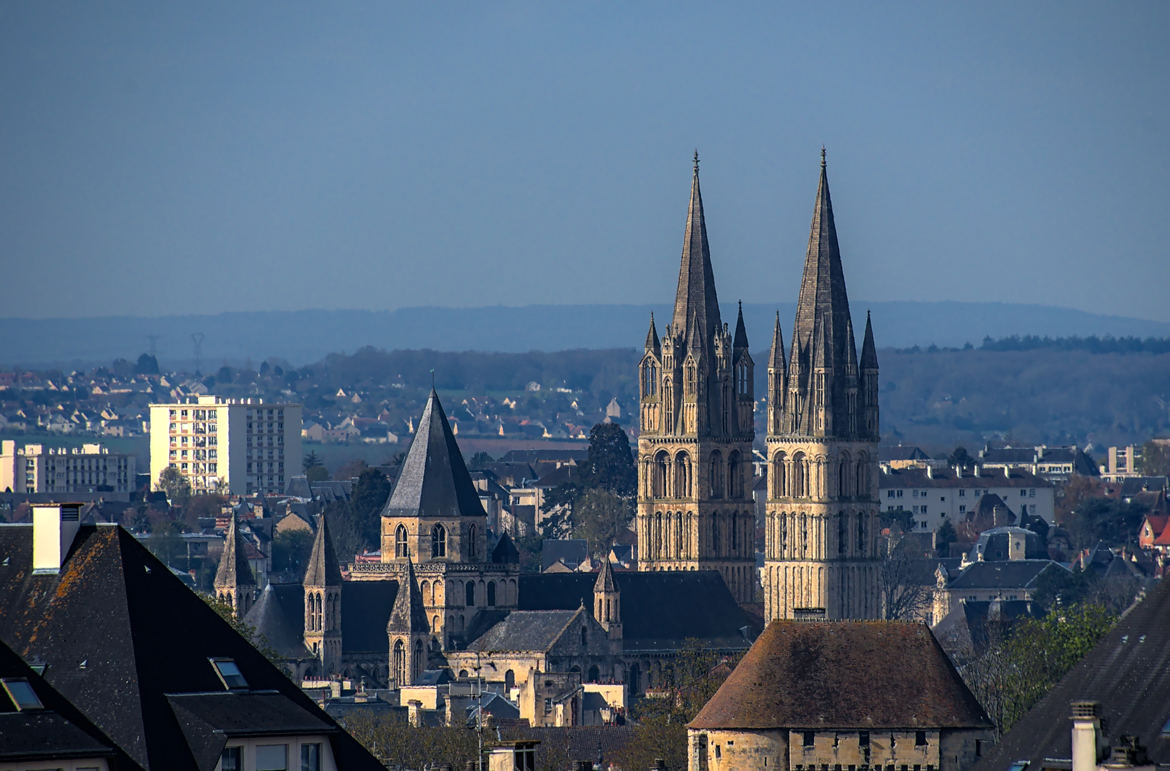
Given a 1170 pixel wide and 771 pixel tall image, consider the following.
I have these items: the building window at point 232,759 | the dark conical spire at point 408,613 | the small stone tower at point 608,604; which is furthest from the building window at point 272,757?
the small stone tower at point 608,604

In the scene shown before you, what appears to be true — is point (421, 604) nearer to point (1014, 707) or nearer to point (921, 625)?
point (1014, 707)

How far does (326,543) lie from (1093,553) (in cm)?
7249

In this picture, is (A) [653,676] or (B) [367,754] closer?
(B) [367,754]

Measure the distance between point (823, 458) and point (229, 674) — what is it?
10029cm

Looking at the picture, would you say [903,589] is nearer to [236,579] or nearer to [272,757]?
[236,579]

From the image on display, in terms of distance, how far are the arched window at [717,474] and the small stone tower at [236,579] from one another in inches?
780

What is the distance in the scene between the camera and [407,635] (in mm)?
126062

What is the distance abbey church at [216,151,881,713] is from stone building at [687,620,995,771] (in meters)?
58.5

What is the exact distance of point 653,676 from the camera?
128375 mm

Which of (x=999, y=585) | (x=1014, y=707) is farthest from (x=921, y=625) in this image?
(x=999, y=585)

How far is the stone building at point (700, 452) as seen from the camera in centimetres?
14050

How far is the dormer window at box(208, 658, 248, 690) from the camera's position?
39250mm

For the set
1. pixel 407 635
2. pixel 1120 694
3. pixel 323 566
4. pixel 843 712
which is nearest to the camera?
pixel 1120 694

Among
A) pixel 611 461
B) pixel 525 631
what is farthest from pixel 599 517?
pixel 525 631
